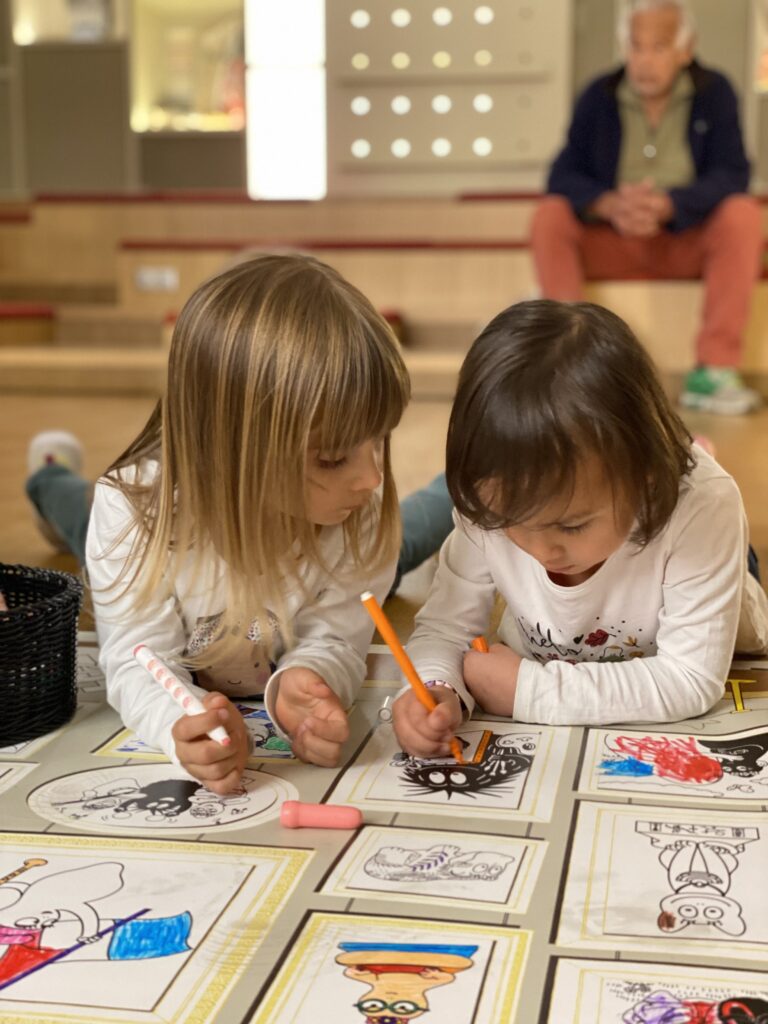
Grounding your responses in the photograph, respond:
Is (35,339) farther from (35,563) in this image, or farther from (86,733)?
(86,733)

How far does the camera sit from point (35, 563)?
1588mm

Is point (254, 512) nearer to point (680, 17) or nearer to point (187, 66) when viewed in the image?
point (680, 17)

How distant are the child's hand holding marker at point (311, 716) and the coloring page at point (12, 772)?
0.18 metres

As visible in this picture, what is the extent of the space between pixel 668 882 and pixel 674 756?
0.21 metres

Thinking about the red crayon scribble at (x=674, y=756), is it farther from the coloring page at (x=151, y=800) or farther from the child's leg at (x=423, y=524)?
the child's leg at (x=423, y=524)

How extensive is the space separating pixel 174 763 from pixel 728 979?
17.4 inches

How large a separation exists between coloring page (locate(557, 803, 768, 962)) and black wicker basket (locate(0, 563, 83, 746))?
0.42 m

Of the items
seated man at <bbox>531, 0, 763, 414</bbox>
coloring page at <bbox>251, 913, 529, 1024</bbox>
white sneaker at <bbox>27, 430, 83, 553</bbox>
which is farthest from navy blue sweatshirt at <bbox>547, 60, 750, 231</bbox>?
coloring page at <bbox>251, 913, 529, 1024</bbox>

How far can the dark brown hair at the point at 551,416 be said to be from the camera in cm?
86

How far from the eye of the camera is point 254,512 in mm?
925

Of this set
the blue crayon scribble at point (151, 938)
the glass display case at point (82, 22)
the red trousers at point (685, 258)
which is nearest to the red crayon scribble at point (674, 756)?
the blue crayon scribble at point (151, 938)

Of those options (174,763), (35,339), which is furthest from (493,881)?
(35,339)

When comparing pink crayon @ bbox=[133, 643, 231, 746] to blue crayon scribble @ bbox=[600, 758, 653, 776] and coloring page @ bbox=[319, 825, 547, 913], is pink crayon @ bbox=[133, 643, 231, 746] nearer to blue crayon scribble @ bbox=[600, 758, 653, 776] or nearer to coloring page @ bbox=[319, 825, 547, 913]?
coloring page @ bbox=[319, 825, 547, 913]

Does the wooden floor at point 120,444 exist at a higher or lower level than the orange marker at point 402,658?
lower
